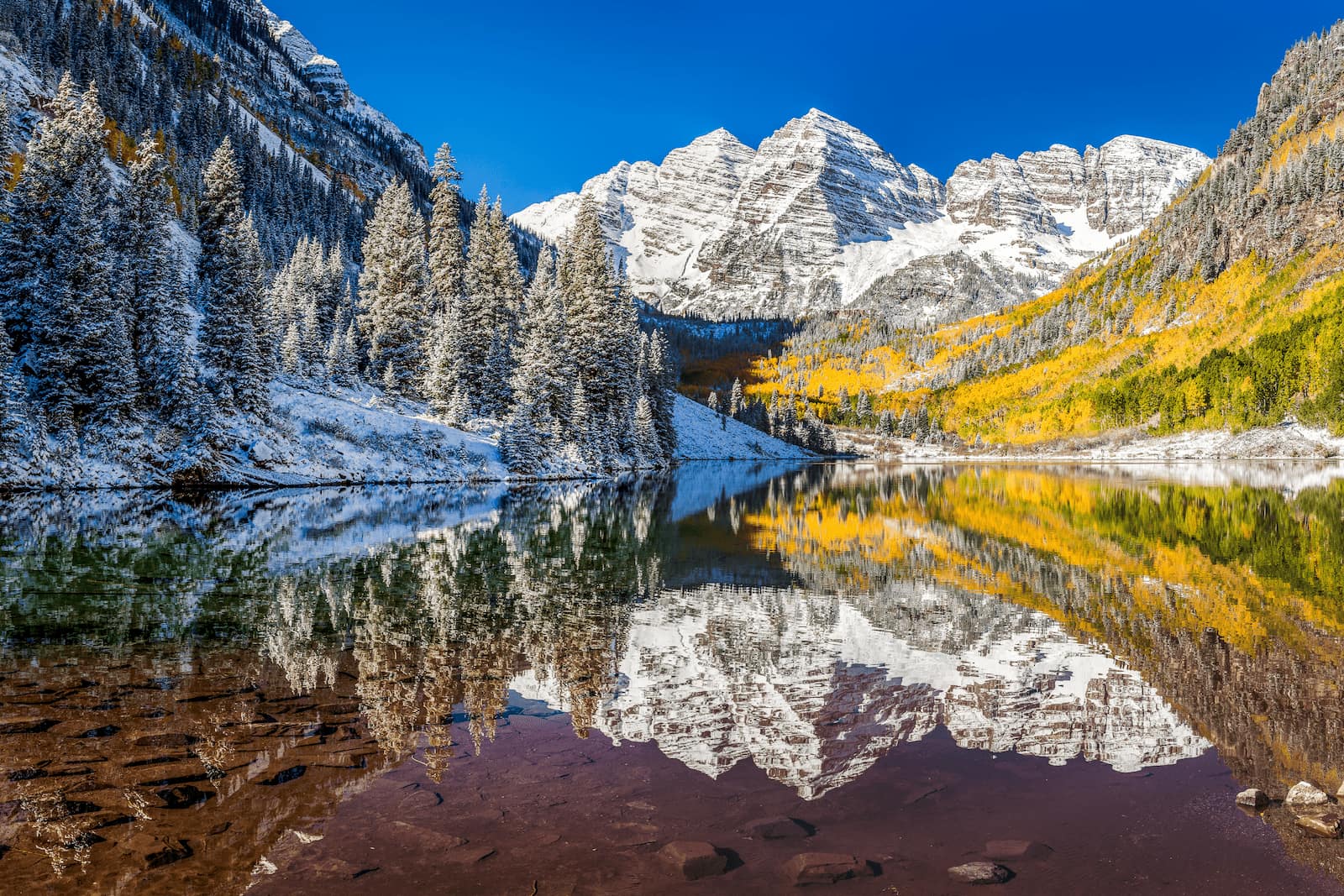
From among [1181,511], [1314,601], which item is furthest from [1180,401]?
[1314,601]

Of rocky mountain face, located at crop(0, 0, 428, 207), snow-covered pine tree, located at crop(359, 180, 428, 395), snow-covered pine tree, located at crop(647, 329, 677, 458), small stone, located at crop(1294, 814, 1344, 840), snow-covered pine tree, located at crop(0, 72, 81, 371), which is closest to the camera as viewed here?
small stone, located at crop(1294, 814, 1344, 840)

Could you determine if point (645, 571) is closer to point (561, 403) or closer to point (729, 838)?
point (729, 838)

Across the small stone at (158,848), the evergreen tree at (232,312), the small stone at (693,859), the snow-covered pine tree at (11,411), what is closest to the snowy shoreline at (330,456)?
the snow-covered pine tree at (11,411)

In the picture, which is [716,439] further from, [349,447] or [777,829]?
[777,829]

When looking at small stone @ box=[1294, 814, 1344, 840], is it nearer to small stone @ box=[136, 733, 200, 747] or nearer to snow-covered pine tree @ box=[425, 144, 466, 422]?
small stone @ box=[136, 733, 200, 747]

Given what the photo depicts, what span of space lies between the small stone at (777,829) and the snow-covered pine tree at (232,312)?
51.6m

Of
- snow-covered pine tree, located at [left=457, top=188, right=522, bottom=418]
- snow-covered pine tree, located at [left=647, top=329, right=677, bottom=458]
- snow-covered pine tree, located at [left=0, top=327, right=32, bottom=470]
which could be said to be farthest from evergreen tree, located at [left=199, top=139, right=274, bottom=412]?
snow-covered pine tree, located at [left=647, top=329, right=677, bottom=458]

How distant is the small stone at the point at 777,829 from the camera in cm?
702

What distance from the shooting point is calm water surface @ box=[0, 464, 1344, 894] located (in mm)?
6500

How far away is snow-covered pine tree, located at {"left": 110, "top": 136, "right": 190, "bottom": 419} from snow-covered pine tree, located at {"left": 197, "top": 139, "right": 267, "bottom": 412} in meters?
2.55

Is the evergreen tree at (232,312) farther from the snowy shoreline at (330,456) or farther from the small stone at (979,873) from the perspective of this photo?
the small stone at (979,873)

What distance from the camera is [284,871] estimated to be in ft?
20.1

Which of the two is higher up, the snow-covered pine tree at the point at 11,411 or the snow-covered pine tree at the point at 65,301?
the snow-covered pine tree at the point at 65,301

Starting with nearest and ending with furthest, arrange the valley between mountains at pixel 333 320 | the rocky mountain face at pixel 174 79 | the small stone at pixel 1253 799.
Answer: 1. the small stone at pixel 1253 799
2. the valley between mountains at pixel 333 320
3. the rocky mountain face at pixel 174 79
